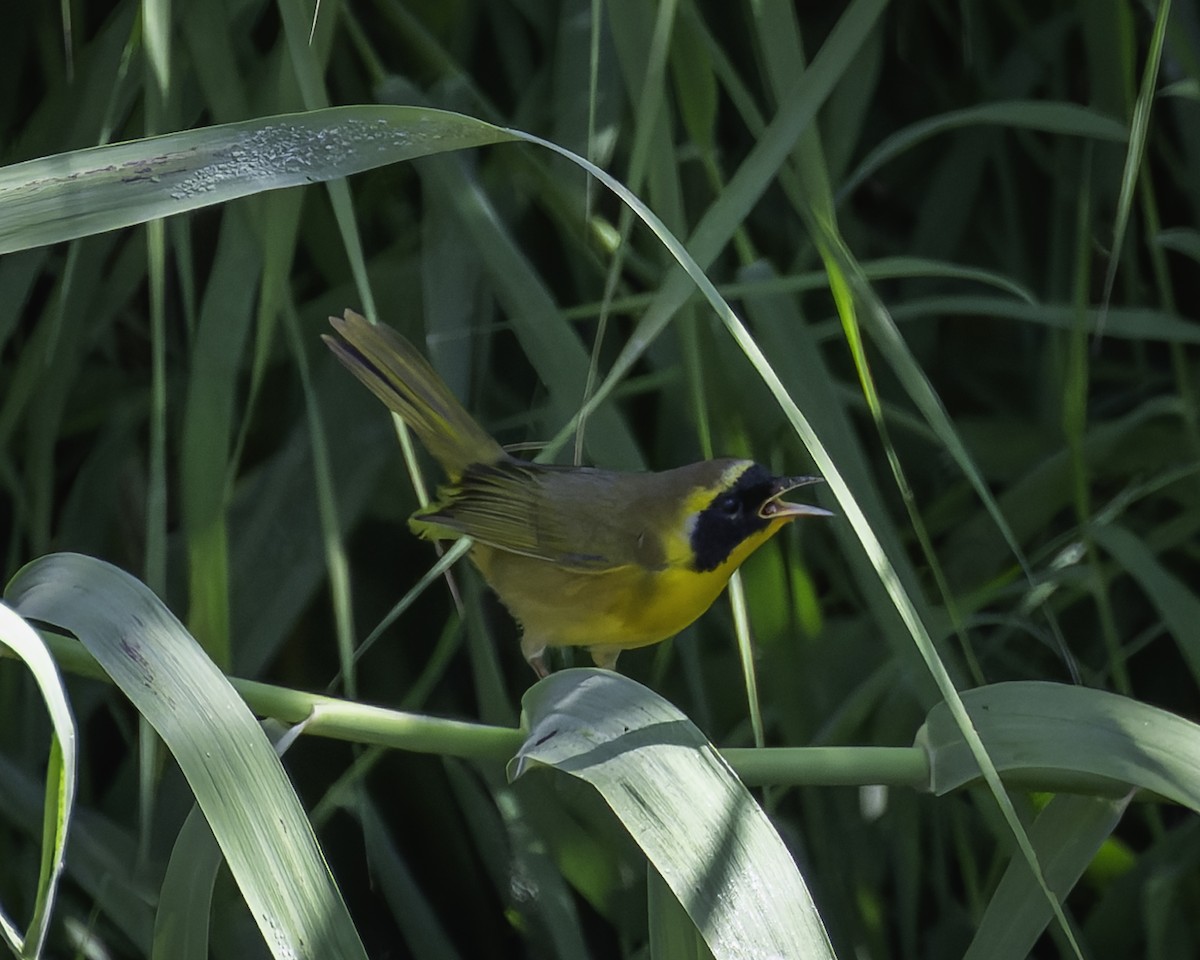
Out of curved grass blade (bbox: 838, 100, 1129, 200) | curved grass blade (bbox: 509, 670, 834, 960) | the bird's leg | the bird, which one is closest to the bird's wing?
the bird

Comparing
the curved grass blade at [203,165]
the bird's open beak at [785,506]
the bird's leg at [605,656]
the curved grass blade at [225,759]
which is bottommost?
the bird's leg at [605,656]

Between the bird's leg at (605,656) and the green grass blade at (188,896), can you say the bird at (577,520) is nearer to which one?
the bird's leg at (605,656)

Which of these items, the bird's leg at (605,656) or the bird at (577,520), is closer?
the bird at (577,520)

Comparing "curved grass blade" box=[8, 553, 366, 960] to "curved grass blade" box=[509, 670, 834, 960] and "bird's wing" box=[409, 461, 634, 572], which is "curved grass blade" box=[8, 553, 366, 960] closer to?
"curved grass blade" box=[509, 670, 834, 960]

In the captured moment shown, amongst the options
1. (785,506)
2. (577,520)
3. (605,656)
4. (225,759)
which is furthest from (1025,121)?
(225,759)

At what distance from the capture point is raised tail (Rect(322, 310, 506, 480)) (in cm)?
151

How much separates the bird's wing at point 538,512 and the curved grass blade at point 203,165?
0.72 m

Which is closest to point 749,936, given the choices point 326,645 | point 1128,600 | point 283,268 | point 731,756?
point 731,756

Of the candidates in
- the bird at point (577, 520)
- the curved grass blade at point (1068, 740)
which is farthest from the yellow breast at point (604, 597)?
the curved grass blade at point (1068, 740)

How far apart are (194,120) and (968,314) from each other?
1179 millimetres

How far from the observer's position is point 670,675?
5.84 feet

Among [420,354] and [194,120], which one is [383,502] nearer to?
[420,354]

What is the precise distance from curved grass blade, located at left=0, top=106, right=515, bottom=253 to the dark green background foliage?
9.4 inches

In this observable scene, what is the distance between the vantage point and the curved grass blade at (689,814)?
2.84 ft
